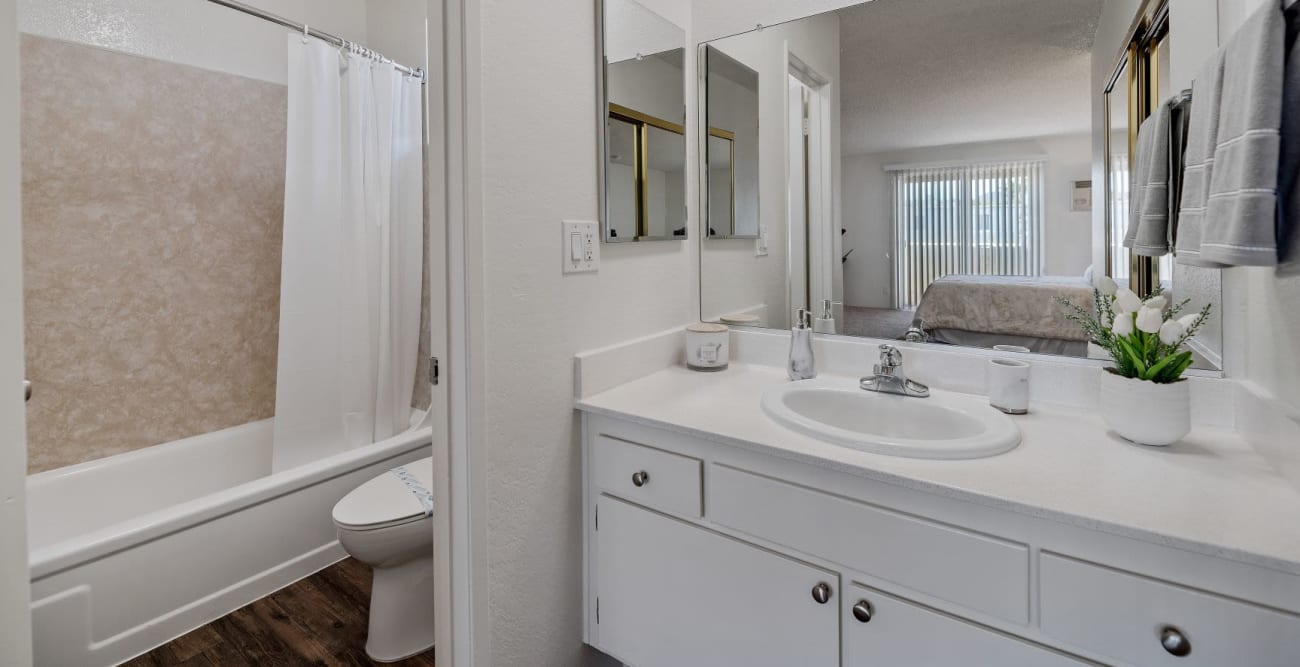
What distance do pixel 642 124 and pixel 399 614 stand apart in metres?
1.56

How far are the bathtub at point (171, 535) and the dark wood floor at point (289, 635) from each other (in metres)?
0.05

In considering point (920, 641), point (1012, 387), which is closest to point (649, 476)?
point (920, 641)

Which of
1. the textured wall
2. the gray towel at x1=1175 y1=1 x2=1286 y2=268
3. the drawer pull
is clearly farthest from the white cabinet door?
the textured wall

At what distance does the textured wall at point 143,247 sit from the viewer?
1979 mm

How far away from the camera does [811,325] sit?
64.3 inches

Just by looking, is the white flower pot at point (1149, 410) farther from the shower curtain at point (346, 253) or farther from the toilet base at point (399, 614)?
the shower curtain at point (346, 253)

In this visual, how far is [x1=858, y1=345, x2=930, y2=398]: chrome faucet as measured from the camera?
135cm

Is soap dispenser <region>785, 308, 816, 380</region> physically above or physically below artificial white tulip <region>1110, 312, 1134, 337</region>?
below

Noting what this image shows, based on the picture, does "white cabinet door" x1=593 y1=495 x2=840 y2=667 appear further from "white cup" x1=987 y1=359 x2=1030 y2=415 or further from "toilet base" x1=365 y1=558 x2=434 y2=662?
"toilet base" x1=365 y1=558 x2=434 y2=662

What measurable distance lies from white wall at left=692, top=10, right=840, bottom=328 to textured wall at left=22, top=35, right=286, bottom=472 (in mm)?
2009

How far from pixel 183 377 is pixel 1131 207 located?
3092 mm

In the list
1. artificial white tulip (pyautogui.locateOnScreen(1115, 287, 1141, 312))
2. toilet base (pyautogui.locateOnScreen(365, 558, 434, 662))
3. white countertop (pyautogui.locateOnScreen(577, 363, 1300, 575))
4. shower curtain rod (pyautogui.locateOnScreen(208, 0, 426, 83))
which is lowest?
toilet base (pyautogui.locateOnScreen(365, 558, 434, 662))

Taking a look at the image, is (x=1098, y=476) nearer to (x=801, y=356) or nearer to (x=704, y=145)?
(x=801, y=356)

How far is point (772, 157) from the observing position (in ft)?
5.51
